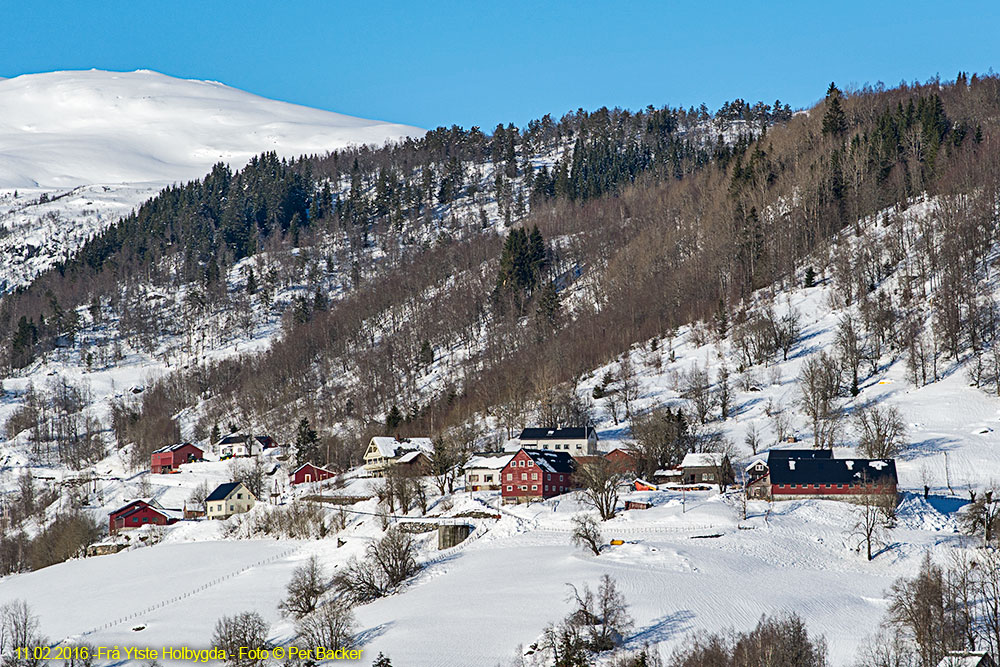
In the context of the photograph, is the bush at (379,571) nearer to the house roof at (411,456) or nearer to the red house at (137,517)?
the house roof at (411,456)

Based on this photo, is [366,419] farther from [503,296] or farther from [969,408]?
[969,408]

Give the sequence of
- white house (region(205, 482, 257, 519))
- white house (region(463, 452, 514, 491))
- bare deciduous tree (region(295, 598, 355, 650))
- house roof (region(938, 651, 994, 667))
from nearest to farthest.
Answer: house roof (region(938, 651, 994, 667)) < bare deciduous tree (region(295, 598, 355, 650)) < white house (region(463, 452, 514, 491)) < white house (region(205, 482, 257, 519))

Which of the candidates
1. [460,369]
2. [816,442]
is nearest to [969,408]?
[816,442]

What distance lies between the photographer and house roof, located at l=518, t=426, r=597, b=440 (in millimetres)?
93188

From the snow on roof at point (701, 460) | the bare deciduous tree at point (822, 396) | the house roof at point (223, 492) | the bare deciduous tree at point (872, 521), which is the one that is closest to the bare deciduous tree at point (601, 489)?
the snow on roof at point (701, 460)

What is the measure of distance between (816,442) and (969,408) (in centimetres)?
1421

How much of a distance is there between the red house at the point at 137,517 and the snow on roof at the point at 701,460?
5102 cm

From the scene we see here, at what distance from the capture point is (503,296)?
504 feet

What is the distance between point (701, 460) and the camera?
268 feet

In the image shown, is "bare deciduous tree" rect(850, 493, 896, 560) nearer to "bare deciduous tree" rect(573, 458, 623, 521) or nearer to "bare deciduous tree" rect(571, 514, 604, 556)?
"bare deciduous tree" rect(571, 514, 604, 556)

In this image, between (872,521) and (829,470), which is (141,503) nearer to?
(829,470)

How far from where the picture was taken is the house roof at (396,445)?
328ft

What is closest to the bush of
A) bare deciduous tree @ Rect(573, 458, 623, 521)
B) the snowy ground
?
the snowy ground

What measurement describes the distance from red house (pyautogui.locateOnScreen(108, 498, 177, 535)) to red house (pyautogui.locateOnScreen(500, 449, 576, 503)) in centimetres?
3729
